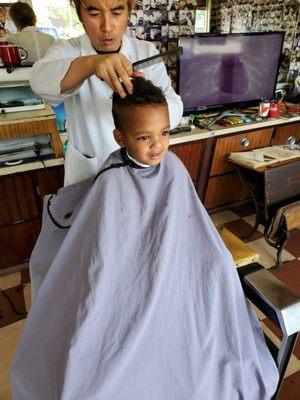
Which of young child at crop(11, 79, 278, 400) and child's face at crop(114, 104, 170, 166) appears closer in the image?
young child at crop(11, 79, 278, 400)

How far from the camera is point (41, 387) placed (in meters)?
0.75

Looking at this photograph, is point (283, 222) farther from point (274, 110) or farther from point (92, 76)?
point (92, 76)

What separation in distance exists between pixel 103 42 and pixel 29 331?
933 mm

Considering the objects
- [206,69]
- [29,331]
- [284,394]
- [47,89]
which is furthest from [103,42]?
[284,394]

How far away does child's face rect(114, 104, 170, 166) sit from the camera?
Result: 0.83 m

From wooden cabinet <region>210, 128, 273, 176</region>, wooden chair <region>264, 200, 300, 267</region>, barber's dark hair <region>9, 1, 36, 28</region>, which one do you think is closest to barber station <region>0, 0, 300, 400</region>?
wooden chair <region>264, 200, 300, 267</region>

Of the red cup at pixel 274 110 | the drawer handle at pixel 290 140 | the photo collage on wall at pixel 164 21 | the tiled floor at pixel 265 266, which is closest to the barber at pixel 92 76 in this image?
the tiled floor at pixel 265 266

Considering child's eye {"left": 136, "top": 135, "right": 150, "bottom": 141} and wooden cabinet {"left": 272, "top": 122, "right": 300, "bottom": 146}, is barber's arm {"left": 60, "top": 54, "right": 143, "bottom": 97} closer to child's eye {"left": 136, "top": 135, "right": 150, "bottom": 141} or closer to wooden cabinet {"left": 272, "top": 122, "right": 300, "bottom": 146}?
child's eye {"left": 136, "top": 135, "right": 150, "bottom": 141}

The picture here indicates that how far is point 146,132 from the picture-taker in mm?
849

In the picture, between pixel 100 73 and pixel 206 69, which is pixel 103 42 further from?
pixel 206 69

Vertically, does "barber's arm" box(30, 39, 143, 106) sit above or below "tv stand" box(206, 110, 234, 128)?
above

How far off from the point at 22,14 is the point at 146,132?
177 centimetres

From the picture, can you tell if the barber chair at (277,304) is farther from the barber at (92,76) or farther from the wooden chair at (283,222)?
the wooden chair at (283,222)

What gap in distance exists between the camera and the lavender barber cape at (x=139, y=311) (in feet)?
2.38
